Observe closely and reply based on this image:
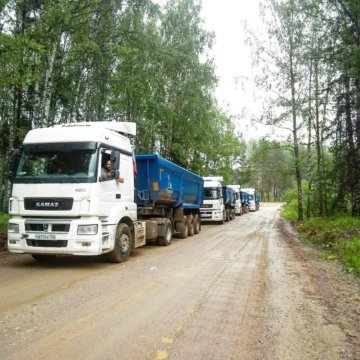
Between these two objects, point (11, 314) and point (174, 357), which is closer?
point (174, 357)

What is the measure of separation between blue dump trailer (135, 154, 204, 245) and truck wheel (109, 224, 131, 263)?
241 cm

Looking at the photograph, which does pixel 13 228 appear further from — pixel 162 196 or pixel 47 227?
pixel 162 196

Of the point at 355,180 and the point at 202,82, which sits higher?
Result: the point at 202,82

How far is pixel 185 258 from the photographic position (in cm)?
991

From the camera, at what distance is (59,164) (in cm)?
819

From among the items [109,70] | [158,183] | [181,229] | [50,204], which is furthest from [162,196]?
[109,70]

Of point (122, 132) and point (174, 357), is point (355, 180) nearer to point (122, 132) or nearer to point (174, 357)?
point (122, 132)

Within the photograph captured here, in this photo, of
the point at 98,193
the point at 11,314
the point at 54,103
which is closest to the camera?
the point at 11,314

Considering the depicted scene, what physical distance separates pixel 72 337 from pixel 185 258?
19.5ft

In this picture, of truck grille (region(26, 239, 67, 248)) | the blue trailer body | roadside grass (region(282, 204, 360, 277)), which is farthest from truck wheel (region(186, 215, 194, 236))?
truck grille (region(26, 239, 67, 248))

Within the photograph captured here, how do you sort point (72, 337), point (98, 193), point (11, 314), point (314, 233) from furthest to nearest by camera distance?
point (314, 233) → point (98, 193) → point (11, 314) → point (72, 337)

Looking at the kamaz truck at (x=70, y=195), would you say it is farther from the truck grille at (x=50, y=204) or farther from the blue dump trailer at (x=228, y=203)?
the blue dump trailer at (x=228, y=203)

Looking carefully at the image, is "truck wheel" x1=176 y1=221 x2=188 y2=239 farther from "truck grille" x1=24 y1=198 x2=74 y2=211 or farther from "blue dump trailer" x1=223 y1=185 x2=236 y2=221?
"blue dump trailer" x1=223 y1=185 x2=236 y2=221

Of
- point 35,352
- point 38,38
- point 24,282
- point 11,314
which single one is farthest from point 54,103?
point 35,352
